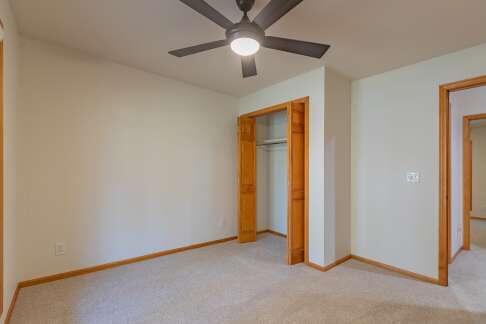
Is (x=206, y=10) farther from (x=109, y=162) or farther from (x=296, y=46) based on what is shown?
(x=109, y=162)

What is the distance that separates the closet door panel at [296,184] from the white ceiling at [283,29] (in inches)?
25.5

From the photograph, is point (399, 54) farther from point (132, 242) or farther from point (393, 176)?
point (132, 242)

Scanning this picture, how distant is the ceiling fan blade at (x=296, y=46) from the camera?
167 cm

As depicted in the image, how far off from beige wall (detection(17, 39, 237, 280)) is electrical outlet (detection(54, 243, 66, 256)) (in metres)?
0.03

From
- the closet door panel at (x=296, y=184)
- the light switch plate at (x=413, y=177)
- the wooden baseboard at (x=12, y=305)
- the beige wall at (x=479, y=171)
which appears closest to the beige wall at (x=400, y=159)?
the light switch plate at (x=413, y=177)

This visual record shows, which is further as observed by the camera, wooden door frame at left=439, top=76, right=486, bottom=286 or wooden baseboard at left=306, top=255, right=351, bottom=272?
wooden baseboard at left=306, top=255, right=351, bottom=272

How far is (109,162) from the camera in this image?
287 cm

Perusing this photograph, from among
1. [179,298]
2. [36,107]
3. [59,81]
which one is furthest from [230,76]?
[179,298]

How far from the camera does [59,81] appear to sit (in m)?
2.57

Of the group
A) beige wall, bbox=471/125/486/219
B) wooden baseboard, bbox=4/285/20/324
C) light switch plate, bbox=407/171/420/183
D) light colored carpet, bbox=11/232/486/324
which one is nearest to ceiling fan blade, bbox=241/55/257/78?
light colored carpet, bbox=11/232/486/324

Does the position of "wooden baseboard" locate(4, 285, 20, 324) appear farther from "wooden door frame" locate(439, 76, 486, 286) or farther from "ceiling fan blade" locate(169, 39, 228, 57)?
"wooden door frame" locate(439, 76, 486, 286)

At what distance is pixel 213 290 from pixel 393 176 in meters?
2.47

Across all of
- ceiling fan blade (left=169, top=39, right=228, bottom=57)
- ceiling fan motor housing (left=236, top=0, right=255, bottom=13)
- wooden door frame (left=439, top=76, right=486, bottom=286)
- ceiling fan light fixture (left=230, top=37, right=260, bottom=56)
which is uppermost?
ceiling fan motor housing (left=236, top=0, right=255, bottom=13)

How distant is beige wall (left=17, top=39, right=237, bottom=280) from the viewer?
2.44 metres
